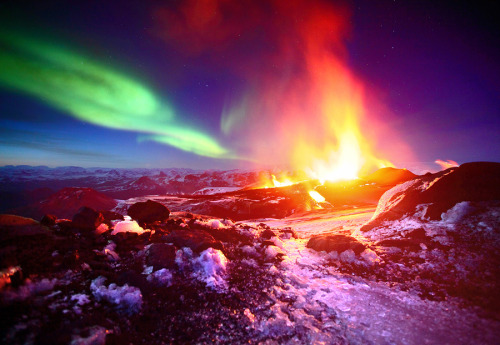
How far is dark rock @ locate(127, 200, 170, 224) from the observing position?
1227 cm

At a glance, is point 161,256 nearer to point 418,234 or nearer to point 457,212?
point 418,234

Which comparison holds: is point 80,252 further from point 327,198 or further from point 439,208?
point 327,198

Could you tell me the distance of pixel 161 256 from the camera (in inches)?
287


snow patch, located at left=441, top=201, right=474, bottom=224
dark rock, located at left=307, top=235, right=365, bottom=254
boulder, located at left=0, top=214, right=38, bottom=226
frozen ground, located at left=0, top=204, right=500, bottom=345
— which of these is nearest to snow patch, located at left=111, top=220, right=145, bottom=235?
frozen ground, located at left=0, top=204, right=500, bottom=345

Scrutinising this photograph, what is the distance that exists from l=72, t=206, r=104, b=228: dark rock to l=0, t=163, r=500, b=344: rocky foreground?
0.13 feet

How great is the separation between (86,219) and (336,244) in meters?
12.4

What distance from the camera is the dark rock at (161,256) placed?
7.04 meters

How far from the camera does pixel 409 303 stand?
6.32 meters

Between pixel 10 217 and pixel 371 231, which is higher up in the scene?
pixel 10 217

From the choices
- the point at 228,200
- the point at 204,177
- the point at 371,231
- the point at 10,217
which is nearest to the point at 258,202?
the point at 228,200

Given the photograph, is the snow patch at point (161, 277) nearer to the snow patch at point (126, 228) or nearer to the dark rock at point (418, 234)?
the snow patch at point (126, 228)

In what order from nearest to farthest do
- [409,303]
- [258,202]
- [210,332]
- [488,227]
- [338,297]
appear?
1. [210,332]
2. [409,303]
3. [338,297]
4. [488,227]
5. [258,202]

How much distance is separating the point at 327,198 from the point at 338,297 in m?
52.7

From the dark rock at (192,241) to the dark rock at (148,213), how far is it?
4.02m
